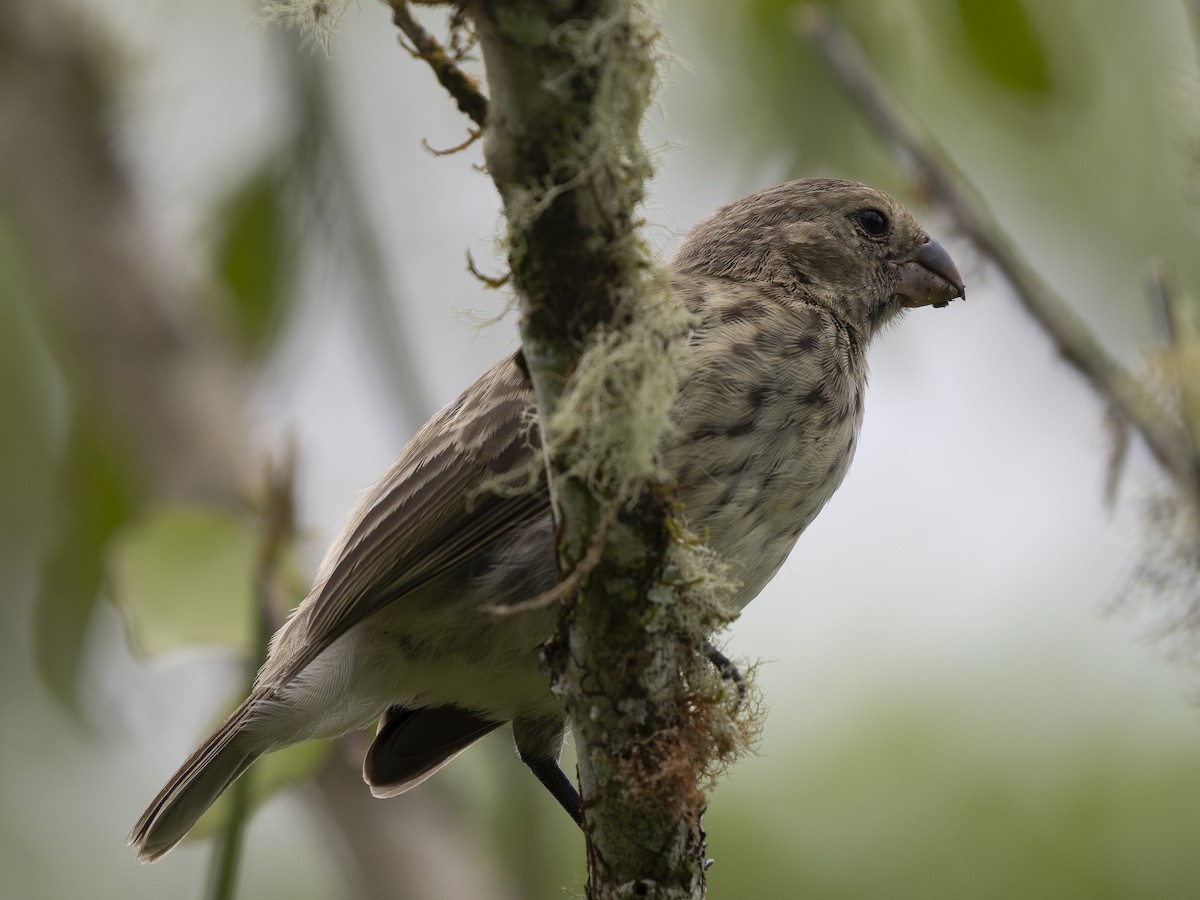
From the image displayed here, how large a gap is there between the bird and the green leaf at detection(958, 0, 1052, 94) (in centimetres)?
78

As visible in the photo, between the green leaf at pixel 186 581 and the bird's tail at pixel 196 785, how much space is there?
0.35 meters

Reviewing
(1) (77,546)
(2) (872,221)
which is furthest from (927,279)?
(1) (77,546)

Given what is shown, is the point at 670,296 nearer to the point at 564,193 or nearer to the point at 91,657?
the point at 564,193

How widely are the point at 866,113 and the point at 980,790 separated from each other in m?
4.46

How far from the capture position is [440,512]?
3.25 meters

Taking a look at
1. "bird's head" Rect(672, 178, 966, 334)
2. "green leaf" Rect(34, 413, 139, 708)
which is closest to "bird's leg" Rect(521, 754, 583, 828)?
"green leaf" Rect(34, 413, 139, 708)

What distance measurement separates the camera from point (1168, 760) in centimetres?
677

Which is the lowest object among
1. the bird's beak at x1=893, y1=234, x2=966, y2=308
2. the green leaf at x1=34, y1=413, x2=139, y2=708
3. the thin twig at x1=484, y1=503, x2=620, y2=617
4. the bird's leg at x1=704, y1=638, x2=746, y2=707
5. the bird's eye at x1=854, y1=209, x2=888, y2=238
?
the bird's leg at x1=704, y1=638, x2=746, y2=707

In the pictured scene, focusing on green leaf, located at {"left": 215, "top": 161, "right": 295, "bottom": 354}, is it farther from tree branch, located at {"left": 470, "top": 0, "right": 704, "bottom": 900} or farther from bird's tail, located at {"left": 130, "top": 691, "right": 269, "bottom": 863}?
tree branch, located at {"left": 470, "top": 0, "right": 704, "bottom": 900}

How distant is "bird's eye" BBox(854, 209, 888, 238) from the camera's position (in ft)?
14.1

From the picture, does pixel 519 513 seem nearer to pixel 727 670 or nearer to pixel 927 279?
pixel 727 670

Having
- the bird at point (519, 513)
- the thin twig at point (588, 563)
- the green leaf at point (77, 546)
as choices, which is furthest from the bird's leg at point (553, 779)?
the thin twig at point (588, 563)

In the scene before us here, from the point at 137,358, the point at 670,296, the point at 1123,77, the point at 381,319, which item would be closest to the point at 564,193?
the point at 670,296

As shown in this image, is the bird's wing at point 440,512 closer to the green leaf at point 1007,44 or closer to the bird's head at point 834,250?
the bird's head at point 834,250
